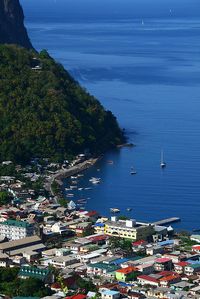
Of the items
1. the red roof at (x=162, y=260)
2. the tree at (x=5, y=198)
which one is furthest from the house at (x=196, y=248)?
the tree at (x=5, y=198)

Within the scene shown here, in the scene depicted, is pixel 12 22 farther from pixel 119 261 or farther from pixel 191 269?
pixel 191 269

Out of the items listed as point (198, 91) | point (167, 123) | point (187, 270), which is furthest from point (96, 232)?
point (198, 91)

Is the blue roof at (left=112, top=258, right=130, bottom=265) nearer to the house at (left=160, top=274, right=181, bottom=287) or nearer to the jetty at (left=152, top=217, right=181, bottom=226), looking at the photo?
the house at (left=160, top=274, right=181, bottom=287)

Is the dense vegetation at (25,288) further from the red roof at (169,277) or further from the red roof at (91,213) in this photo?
the red roof at (91,213)

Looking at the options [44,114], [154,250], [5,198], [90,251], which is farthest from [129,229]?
[44,114]

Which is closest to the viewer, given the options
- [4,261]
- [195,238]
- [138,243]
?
[4,261]

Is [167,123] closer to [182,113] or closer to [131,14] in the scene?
[182,113]
